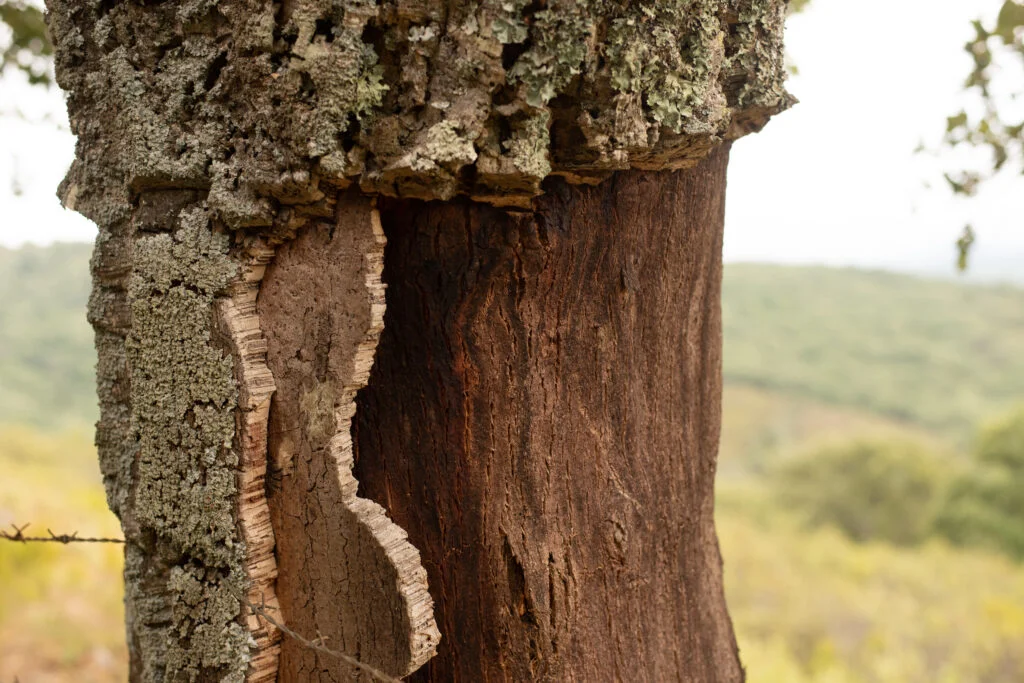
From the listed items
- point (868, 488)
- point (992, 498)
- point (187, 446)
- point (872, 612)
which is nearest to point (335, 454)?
point (187, 446)

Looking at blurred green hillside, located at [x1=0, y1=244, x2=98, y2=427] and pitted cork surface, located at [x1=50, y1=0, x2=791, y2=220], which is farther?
blurred green hillside, located at [x1=0, y1=244, x2=98, y2=427]

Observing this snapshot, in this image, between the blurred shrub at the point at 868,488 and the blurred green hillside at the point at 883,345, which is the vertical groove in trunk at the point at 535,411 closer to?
the blurred shrub at the point at 868,488

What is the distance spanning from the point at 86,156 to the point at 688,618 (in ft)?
4.40

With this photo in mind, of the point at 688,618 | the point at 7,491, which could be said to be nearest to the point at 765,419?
the point at 7,491

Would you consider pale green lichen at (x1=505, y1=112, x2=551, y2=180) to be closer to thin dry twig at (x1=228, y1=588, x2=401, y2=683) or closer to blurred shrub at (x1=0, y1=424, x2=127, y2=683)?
thin dry twig at (x1=228, y1=588, x2=401, y2=683)

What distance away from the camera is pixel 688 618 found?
4.75 ft

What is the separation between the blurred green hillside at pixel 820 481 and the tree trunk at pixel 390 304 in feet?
9.22

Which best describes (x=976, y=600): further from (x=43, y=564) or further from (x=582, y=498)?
(x=43, y=564)

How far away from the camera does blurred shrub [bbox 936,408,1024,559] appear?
22.7 ft

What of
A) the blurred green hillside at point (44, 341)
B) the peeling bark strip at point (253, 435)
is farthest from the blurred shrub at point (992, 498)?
the blurred green hillside at point (44, 341)

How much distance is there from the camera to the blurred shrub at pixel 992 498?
22.7 feet

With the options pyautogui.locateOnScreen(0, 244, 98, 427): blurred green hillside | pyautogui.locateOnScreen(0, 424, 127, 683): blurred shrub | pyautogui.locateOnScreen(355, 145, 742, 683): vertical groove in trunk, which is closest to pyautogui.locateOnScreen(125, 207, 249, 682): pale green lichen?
pyautogui.locateOnScreen(355, 145, 742, 683): vertical groove in trunk

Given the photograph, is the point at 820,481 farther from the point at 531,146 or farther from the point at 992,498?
the point at 531,146

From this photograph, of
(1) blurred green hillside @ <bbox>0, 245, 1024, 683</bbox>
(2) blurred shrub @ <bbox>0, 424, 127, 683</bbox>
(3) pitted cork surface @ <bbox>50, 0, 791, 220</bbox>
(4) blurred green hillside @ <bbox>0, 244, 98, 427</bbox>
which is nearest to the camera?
(3) pitted cork surface @ <bbox>50, 0, 791, 220</bbox>
